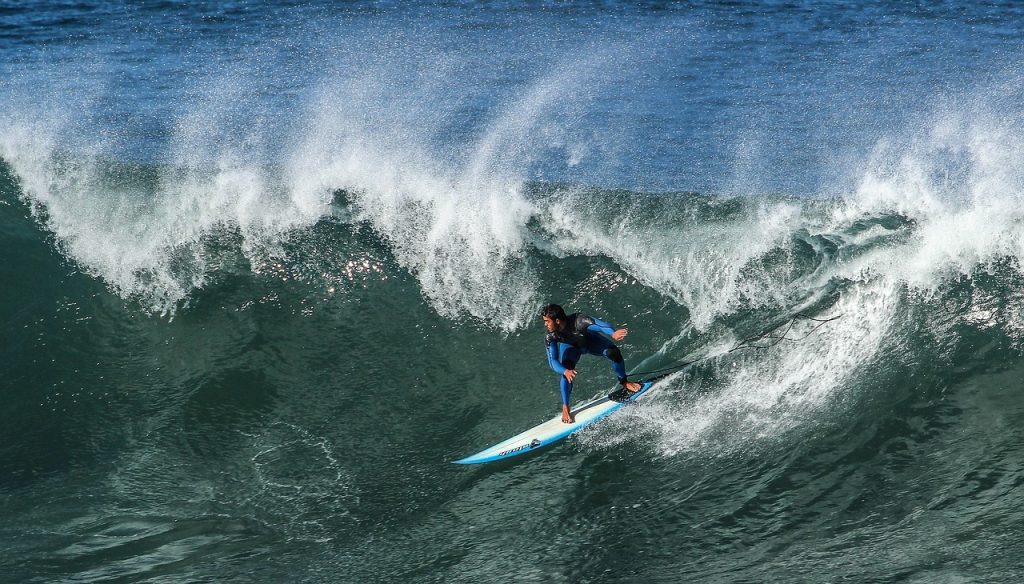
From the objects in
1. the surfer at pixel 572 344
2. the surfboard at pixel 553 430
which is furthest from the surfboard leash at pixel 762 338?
the surfer at pixel 572 344

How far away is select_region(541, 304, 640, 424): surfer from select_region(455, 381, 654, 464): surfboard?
0.38ft

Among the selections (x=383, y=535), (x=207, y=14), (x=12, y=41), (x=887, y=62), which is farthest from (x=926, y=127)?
(x=12, y=41)

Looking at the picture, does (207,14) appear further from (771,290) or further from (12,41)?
(771,290)

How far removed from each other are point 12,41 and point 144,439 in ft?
57.6

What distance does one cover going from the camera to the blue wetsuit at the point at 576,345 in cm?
841

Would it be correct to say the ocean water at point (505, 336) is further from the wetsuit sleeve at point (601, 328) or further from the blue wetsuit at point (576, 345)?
the wetsuit sleeve at point (601, 328)

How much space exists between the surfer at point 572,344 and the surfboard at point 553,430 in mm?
116

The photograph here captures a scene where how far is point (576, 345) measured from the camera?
859 centimetres

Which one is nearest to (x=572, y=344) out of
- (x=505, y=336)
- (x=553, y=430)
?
(x=553, y=430)

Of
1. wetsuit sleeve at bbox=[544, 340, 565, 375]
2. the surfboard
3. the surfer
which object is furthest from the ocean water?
wetsuit sleeve at bbox=[544, 340, 565, 375]

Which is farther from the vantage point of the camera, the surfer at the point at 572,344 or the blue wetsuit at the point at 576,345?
the blue wetsuit at the point at 576,345

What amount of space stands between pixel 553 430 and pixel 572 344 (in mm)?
857

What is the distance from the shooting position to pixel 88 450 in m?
9.12

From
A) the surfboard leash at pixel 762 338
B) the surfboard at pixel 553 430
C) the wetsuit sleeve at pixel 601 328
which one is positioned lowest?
the surfboard at pixel 553 430
